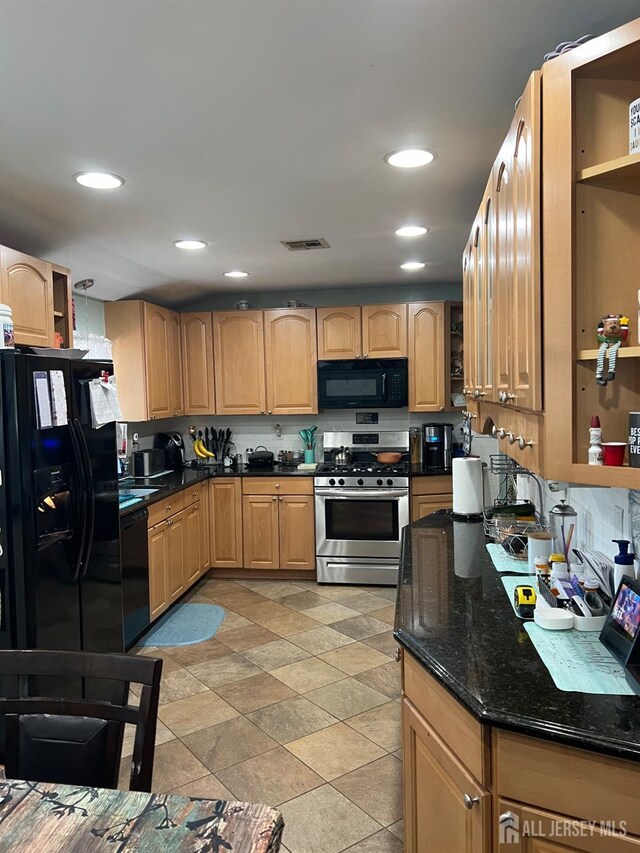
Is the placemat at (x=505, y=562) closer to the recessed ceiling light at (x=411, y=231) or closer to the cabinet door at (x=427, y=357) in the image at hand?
the recessed ceiling light at (x=411, y=231)

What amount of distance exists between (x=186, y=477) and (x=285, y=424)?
3.72 feet

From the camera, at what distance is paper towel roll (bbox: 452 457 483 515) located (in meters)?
3.11

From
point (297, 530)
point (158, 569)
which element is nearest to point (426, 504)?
point (297, 530)

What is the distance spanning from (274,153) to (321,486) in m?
2.91

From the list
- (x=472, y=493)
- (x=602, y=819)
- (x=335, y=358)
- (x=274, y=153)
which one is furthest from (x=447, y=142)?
(x=335, y=358)

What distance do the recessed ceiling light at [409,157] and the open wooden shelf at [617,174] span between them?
99 cm

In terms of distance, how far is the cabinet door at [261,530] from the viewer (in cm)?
473

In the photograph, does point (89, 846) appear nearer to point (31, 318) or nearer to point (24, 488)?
point (24, 488)

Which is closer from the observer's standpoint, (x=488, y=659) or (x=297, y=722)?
(x=488, y=659)

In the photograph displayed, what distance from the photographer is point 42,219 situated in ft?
9.16

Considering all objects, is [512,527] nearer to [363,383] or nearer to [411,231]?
[411,231]

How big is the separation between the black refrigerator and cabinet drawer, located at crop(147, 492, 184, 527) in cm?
71

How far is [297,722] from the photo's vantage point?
2695 millimetres

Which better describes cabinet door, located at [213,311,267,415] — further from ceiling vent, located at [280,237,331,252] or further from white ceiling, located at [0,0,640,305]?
white ceiling, located at [0,0,640,305]
